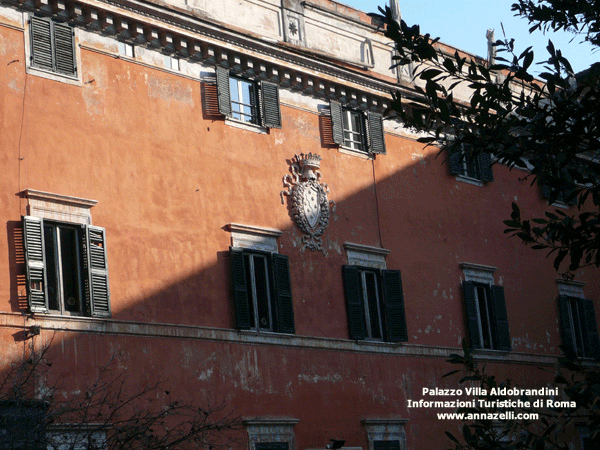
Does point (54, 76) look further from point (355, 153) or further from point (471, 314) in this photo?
point (471, 314)

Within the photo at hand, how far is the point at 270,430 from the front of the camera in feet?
53.0

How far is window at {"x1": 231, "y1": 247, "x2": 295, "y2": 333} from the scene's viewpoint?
1647 cm

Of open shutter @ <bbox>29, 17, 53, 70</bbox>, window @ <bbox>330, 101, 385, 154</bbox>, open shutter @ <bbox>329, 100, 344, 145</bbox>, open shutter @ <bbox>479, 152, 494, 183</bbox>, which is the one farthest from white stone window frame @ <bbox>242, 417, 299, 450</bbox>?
open shutter @ <bbox>479, 152, 494, 183</bbox>

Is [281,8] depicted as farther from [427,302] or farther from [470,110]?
[470,110]

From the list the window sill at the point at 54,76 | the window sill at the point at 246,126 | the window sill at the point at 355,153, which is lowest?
the window sill at the point at 355,153

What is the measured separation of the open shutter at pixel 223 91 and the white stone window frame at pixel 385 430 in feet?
18.9

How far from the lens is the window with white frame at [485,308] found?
20500 mm

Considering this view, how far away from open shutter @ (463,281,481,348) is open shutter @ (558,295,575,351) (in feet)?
10.1

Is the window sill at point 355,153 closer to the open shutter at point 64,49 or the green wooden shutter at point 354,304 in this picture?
the green wooden shutter at point 354,304

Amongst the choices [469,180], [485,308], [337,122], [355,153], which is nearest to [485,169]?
[469,180]

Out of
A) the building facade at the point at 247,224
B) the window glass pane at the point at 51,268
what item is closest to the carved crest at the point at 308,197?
the building facade at the point at 247,224

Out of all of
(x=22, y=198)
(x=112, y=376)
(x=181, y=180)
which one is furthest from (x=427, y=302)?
(x=22, y=198)

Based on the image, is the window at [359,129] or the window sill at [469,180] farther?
the window sill at [469,180]

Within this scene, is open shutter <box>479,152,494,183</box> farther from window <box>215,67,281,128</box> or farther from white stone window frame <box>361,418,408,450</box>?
white stone window frame <box>361,418,408,450</box>
